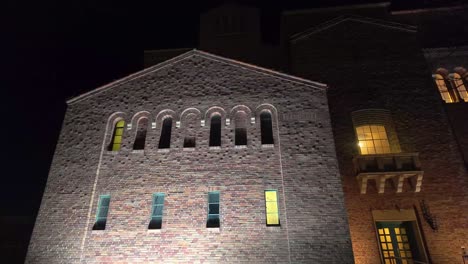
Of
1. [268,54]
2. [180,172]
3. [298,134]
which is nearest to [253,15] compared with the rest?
[268,54]

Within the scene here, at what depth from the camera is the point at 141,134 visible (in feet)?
45.5

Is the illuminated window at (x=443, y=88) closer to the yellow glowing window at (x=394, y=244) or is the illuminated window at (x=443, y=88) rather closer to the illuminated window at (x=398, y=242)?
the illuminated window at (x=398, y=242)

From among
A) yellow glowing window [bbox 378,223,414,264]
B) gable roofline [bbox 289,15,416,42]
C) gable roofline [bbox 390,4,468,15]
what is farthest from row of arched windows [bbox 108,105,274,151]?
gable roofline [bbox 390,4,468,15]

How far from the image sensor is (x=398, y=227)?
Answer: 43.2 ft

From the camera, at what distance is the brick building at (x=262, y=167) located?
37.4 ft

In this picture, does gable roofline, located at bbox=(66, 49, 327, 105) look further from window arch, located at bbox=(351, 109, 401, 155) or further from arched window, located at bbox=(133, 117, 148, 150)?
window arch, located at bbox=(351, 109, 401, 155)

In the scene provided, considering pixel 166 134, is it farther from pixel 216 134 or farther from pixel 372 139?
pixel 372 139

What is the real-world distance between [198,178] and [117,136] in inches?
170

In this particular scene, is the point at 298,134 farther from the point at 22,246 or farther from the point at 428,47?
the point at 22,246

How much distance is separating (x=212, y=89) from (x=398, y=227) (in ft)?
31.9

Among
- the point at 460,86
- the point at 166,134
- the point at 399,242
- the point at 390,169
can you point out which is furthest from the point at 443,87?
the point at 166,134

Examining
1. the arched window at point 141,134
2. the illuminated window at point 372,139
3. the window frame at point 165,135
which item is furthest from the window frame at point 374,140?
the arched window at point 141,134

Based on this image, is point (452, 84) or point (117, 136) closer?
point (117, 136)

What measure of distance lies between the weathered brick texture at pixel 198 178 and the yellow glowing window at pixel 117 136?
26cm
